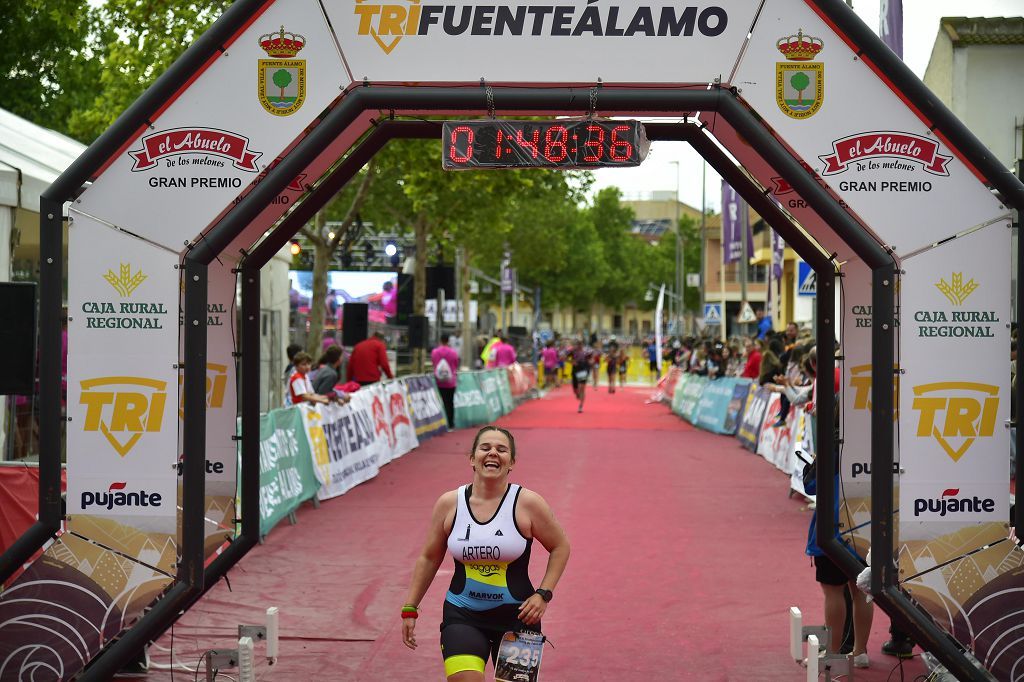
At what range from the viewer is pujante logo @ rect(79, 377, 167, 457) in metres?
7.20

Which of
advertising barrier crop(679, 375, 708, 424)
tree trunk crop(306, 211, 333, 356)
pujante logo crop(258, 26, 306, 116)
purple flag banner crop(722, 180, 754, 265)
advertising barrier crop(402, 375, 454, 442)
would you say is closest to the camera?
pujante logo crop(258, 26, 306, 116)

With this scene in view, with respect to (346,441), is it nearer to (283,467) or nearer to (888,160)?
(283,467)

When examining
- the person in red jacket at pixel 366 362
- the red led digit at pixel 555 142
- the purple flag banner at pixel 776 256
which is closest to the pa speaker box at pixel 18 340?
the red led digit at pixel 555 142

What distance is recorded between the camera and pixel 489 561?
5.95 meters

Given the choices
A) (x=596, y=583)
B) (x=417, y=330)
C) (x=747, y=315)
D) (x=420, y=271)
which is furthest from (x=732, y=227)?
(x=596, y=583)

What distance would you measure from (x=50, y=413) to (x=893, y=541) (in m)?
4.91

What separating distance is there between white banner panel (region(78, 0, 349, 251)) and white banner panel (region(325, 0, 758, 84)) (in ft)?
0.76

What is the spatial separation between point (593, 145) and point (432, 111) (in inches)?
39.6

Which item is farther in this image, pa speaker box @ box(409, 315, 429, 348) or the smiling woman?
pa speaker box @ box(409, 315, 429, 348)

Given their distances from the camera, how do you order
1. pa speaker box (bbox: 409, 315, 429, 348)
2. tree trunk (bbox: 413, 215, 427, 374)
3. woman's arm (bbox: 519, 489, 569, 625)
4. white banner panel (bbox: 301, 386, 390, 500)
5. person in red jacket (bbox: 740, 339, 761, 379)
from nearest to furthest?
woman's arm (bbox: 519, 489, 569, 625) → white banner panel (bbox: 301, 386, 390, 500) → person in red jacket (bbox: 740, 339, 761, 379) → pa speaker box (bbox: 409, 315, 429, 348) → tree trunk (bbox: 413, 215, 427, 374)

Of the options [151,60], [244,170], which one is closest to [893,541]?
[244,170]

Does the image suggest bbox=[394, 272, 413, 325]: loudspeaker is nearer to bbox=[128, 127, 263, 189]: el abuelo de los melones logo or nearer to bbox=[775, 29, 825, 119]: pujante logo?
bbox=[128, 127, 263, 189]: el abuelo de los melones logo

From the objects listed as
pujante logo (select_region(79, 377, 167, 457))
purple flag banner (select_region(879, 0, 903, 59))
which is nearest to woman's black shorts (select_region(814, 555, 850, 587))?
pujante logo (select_region(79, 377, 167, 457))

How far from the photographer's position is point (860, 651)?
8.15 meters
